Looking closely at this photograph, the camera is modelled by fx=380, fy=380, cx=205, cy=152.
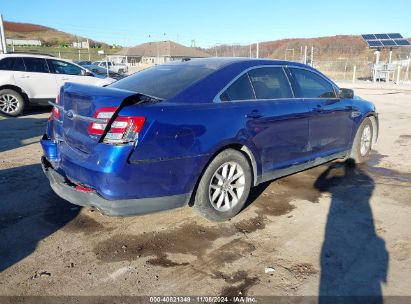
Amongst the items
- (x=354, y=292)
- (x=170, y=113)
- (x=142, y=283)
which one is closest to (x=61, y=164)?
(x=170, y=113)

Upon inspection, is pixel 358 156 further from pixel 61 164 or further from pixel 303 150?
pixel 61 164

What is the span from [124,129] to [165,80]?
114cm

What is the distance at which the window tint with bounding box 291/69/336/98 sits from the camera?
4871 mm

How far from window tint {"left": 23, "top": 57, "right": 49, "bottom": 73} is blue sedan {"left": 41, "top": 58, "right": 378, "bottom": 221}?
733 cm

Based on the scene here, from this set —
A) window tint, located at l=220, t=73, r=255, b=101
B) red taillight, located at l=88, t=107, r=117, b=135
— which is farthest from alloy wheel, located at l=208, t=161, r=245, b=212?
red taillight, located at l=88, t=107, r=117, b=135

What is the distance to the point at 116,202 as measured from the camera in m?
3.21

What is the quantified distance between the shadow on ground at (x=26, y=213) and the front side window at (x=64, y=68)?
644 cm

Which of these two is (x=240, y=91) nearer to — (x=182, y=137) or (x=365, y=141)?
(x=182, y=137)

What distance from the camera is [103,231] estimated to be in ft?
12.4

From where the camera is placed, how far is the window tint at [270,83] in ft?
14.1

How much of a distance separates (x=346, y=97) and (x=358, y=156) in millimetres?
1052

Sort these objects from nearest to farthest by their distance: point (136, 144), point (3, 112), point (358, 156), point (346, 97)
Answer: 1. point (136, 144)
2. point (346, 97)
3. point (358, 156)
4. point (3, 112)

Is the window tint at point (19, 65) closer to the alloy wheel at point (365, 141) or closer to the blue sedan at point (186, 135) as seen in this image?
the blue sedan at point (186, 135)

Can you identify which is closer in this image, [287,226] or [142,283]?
[142,283]
